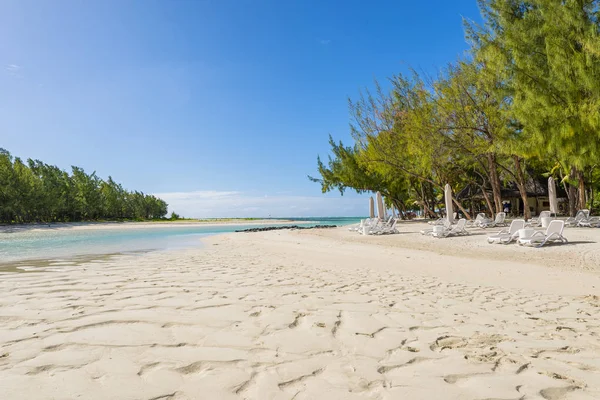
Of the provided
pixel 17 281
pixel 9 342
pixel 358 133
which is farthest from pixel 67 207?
pixel 9 342

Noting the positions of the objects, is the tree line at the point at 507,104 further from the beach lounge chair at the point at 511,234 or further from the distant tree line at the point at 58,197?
the distant tree line at the point at 58,197

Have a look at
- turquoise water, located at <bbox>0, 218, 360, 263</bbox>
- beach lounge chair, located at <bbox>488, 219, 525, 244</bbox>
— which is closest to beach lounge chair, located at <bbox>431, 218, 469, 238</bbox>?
beach lounge chair, located at <bbox>488, 219, 525, 244</bbox>

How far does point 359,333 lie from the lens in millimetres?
3113

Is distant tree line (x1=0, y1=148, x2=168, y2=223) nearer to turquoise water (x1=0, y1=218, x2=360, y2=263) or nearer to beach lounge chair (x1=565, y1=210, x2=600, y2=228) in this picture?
turquoise water (x1=0, y1=218, x2=360, y2=263)

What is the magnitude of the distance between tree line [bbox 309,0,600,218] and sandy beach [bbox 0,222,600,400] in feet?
23.9

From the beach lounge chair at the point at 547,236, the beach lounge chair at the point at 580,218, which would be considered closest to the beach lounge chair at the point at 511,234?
the beach lounge chair at the point at 547,236

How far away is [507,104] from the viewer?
1612 cm

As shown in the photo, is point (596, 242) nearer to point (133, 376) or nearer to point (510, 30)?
point (510, 30)

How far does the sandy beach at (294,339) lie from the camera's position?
2105 mm

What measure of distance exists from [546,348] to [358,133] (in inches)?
917

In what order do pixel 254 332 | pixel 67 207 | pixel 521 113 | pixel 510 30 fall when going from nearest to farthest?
pixel 254 332 → pixel 521 113 → pixel 510 30 → pixel 67 207

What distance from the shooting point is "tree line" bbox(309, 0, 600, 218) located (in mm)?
10531

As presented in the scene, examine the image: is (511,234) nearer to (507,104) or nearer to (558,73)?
(558,73)

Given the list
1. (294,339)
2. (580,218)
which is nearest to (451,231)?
(580,218)
